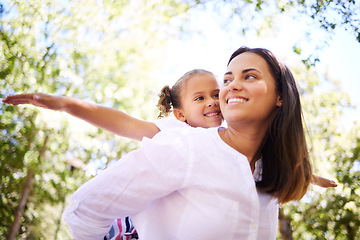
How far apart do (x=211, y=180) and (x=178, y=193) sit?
0.21 m

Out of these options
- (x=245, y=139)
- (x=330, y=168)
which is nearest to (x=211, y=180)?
(x=245, y=139)

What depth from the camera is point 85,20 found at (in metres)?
9.29

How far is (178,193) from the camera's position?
67.2 inches

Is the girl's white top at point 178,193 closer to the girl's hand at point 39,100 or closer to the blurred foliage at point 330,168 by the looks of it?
the girl's hand at point 39,100

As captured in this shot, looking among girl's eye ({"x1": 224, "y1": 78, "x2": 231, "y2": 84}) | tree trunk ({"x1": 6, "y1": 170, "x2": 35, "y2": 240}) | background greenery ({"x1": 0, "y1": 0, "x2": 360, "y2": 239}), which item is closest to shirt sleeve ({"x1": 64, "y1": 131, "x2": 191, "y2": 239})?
girl's eye ({"x1": 224, "y1": 78, "x2": 231, "y2": 84})

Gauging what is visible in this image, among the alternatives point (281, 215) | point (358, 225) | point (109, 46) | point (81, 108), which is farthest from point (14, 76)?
point (358, 225)

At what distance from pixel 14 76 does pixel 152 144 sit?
7841 millimetres

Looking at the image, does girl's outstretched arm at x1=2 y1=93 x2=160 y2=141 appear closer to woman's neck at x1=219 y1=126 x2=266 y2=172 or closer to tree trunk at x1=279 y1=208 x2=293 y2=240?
woman's neck at x1=219 y1=126 x2=266 y2=172

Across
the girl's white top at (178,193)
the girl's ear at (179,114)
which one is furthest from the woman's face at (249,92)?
the girl's ear at (179,114)

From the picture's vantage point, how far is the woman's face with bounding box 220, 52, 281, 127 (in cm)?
191

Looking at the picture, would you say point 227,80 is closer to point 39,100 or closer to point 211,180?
point 211,180

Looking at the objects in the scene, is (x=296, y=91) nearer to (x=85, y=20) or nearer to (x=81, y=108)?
(x=81, y=108)

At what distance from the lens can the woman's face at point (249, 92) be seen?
1.91m

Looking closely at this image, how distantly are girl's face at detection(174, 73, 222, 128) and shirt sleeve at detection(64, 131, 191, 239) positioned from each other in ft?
4.70
